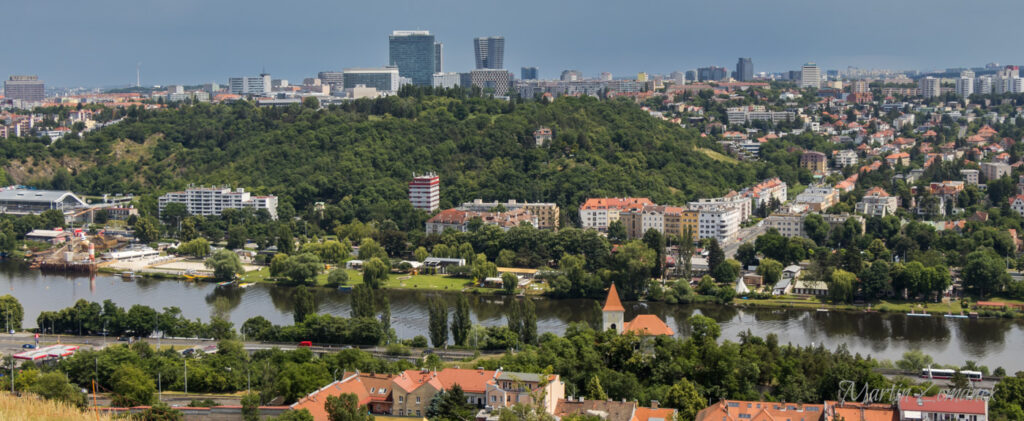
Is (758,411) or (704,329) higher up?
(704,329)

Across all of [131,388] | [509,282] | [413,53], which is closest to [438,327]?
[131,388]

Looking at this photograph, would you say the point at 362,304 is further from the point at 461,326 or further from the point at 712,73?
the point at 712,73

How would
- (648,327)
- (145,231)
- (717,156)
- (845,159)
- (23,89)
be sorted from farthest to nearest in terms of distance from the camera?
(23,89)
(845,159)
(717,156)
(145,231)
(648,327)

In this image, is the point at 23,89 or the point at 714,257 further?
the point at 23,89

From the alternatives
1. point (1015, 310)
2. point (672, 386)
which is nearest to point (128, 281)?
point (672, 386)

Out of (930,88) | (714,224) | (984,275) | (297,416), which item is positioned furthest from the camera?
(930,88)

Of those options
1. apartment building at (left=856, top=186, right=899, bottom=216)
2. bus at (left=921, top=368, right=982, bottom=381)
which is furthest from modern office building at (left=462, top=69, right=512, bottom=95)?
bus at (left=921, top=368, right=982, bottom=381)

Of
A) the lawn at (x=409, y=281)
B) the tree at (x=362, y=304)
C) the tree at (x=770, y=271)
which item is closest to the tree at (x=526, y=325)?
the tree at (x=362, y=304)
